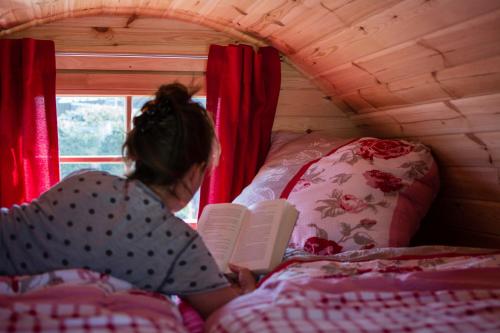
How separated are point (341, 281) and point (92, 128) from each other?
5.54 ft

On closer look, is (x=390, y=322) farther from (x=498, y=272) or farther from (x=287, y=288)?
(x=498, y=272)

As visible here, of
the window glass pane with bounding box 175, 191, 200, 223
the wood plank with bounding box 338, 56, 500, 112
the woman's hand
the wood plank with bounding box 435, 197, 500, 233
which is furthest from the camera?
the window glass pane with bounding box 175, 191, 200, 223

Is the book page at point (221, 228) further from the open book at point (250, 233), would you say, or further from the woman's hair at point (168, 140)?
the woman's hair at point (168, 140)

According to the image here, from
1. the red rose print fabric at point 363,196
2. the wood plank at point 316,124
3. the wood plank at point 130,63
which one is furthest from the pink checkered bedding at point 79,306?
the wood plank at point 316,124

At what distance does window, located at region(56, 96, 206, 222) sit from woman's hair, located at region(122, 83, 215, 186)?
1.39 m

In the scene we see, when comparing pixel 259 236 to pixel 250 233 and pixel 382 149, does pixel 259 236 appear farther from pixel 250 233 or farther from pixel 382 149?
pixel 382 149

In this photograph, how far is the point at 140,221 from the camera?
1135 mm

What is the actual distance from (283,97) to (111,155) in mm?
796

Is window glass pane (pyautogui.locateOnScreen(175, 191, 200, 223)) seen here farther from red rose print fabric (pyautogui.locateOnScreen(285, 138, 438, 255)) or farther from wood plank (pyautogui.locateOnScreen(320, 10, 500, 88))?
wood plank (pyautogui.locateOnScreen(320, 10, 500, 88))

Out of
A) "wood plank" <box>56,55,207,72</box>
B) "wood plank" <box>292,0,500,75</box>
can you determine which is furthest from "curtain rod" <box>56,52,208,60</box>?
"wood plank" <box>292,0,500,75</box>

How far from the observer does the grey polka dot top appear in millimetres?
1107

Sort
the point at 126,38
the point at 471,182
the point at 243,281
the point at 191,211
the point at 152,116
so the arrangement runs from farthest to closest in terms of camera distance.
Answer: the point at 191,211, the point at 126,38, the point at 471,182, the point at 243,281, the point at 152,116

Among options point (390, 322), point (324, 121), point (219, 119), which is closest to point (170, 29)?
point (219, 119)

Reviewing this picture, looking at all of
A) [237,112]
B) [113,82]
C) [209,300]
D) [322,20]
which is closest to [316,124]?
[237,112]
